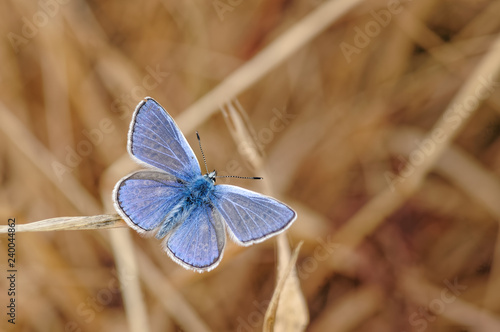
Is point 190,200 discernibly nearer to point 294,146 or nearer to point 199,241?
point 199,241

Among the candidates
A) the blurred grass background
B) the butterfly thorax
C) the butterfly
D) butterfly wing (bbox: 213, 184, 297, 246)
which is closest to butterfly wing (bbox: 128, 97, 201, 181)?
the butterfly

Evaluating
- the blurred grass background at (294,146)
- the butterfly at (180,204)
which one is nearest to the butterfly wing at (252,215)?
the butterfly at (180,204)

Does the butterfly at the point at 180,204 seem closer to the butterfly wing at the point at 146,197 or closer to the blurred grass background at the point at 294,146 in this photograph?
the butterfly wing at the point at 146,197

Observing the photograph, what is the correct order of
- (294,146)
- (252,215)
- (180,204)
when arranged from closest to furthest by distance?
1. (252,215)
2. (180,204)
3. (294,146)

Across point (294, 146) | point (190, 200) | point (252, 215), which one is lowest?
point (252, 215)

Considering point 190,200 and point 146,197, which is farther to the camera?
point 190,200

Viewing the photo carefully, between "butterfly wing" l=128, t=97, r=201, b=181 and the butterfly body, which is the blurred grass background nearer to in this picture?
the butterfly body

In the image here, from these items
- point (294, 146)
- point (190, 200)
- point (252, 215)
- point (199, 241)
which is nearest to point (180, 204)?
point (190, 200)
